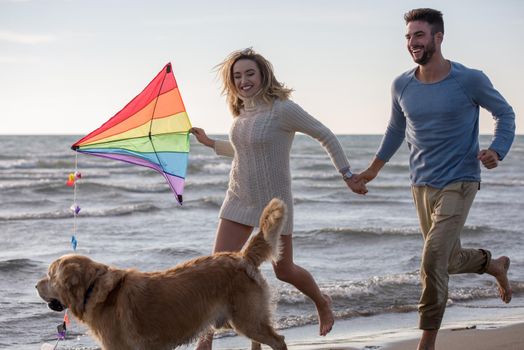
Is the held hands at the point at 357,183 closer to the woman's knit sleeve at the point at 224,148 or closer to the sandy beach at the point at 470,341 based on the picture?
the woman's knit sleeve at the point at 224,148

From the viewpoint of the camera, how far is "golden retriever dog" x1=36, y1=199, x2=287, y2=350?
16.1 ft

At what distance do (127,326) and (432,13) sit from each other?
2889mm

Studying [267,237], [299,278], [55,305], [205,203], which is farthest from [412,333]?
[205,203]

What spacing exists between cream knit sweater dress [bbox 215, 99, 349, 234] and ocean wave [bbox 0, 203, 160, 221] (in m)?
11.2

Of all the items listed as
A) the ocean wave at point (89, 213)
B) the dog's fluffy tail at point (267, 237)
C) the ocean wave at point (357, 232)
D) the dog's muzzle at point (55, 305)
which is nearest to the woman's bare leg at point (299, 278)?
the dog's fluffy tail at point (267, 237)

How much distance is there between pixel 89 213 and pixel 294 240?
20.7 feet

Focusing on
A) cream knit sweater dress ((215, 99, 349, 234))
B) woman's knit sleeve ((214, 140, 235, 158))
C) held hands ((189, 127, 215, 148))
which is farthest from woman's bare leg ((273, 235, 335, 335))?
held hands ((189, 127, 215, 148))

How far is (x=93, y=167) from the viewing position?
114 ft

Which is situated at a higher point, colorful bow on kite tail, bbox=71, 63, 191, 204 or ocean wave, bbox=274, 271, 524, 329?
colorful bow on kite tail, bbox=71, 63, 191, 204

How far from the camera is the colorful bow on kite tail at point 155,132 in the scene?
6164 millimetres

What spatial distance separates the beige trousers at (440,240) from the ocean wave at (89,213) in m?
12.0

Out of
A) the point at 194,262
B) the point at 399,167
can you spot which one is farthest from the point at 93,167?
the point at 194,262

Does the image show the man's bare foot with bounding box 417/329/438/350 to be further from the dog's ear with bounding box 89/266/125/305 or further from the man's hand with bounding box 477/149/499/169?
the dog's ear with bounding box 89/266/125/305

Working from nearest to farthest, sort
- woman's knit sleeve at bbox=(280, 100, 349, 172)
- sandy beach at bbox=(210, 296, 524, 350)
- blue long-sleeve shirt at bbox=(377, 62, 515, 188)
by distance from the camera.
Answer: blue long-sleeve shirt at bbox=(377, 62, 515, 188)
woman's knit sleeve at bbox=(280, 100, 349, 172)
sandy beach at bbox=(210, 296, 524, 350)
